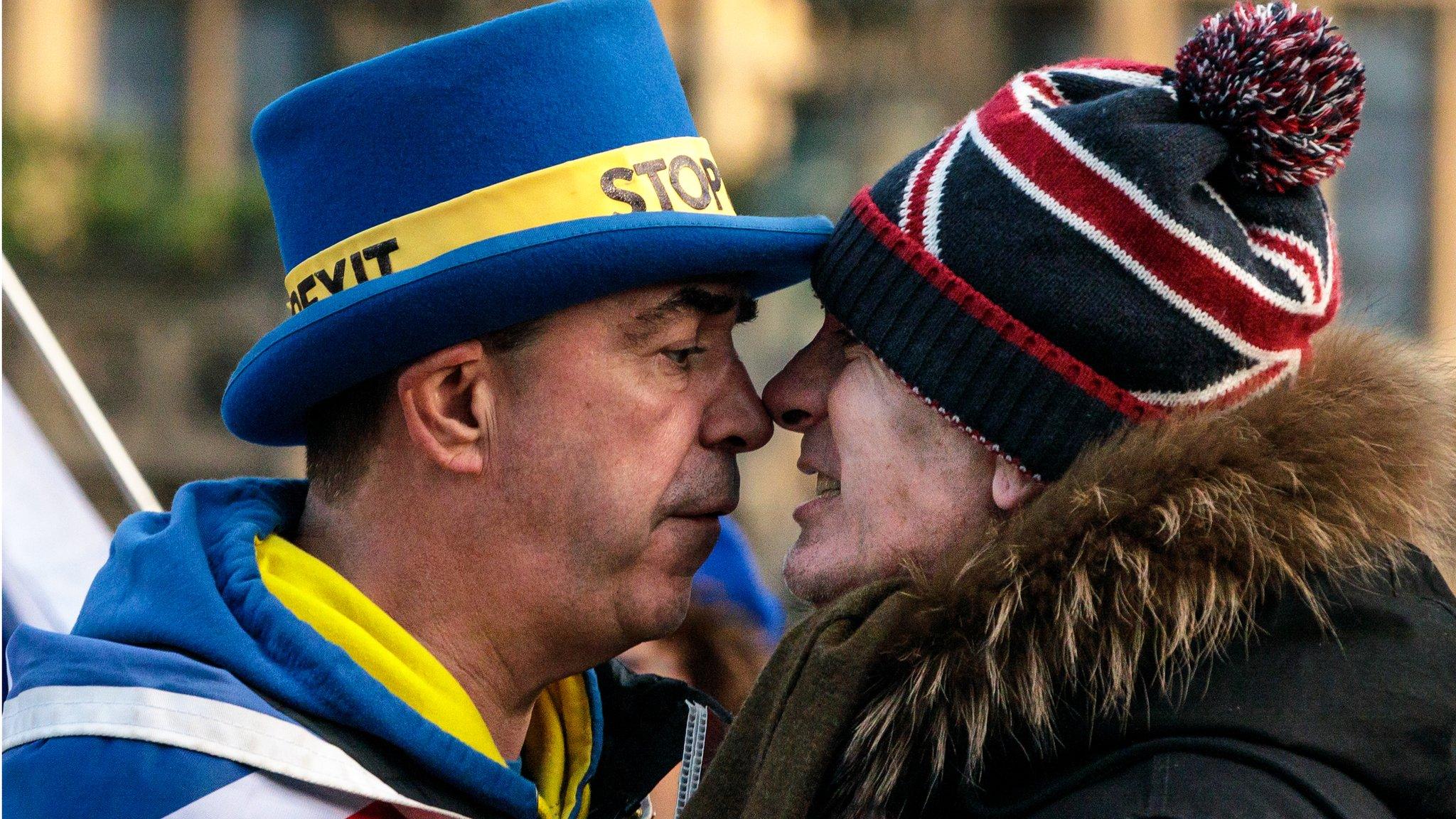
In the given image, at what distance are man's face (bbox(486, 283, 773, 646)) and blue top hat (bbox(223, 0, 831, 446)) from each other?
0.07 meters

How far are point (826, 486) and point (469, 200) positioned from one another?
74 cm

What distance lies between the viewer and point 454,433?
2.29m

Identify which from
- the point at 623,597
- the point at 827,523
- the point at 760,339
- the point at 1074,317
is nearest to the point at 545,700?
the point at 623,597

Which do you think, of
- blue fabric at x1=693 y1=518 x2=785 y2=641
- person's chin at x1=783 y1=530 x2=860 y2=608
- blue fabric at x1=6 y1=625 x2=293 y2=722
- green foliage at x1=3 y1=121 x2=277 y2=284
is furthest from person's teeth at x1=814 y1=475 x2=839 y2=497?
green foliage at x1=3 y1=121 x2=277 y2=284

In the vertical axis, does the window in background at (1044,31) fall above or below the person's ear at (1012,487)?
A: below

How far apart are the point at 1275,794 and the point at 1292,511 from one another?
38 centimetres

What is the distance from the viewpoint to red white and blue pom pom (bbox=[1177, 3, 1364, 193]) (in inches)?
79.7

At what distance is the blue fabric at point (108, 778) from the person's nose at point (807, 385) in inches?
39.0

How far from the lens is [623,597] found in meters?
2.36

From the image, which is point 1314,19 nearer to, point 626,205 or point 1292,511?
point 1292,511

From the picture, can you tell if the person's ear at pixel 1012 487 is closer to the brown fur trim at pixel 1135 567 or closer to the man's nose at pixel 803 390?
the brown fur trim at pixel 1135 567

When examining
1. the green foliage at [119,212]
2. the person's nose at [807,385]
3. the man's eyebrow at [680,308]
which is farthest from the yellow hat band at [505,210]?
the green foliage at [119,212]

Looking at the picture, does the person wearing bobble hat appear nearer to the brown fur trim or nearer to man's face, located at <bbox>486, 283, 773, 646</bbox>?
the brown fur trim

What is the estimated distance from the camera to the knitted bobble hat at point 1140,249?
202 centimetres
